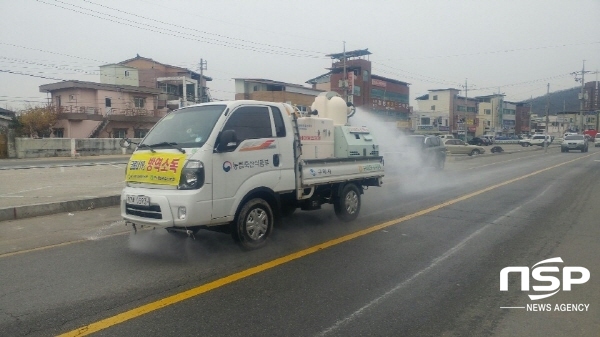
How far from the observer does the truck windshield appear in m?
5.94

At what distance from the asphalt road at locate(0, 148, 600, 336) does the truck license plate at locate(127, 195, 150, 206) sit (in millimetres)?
752

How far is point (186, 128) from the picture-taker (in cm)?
625

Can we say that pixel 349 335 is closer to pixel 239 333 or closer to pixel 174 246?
pixel 239 333

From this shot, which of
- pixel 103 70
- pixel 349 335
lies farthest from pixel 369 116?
pixel 103 70

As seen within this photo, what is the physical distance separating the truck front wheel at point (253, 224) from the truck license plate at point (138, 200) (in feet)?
3.95

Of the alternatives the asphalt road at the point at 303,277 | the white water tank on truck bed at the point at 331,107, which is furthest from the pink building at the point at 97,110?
the white water tank on truck bed at the point at 331,107

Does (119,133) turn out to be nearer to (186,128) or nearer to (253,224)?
(186,128)

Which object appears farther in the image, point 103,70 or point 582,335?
point 103,70

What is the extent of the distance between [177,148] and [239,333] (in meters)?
2.90

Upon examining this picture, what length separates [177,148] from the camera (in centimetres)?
581

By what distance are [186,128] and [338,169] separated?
2.97 metres

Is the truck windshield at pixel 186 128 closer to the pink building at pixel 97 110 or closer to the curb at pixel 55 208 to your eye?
the curb at pixel 55 208

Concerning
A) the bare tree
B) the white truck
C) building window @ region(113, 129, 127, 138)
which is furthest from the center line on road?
building window @ region(113, 129, 127, 138)

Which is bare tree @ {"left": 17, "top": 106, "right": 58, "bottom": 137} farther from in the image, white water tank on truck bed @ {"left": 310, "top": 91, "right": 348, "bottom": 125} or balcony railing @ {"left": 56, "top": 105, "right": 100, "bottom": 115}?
white water tank on truck bed @ {"left": 310, "top": 91, "right": 348, "bottom": 125}
